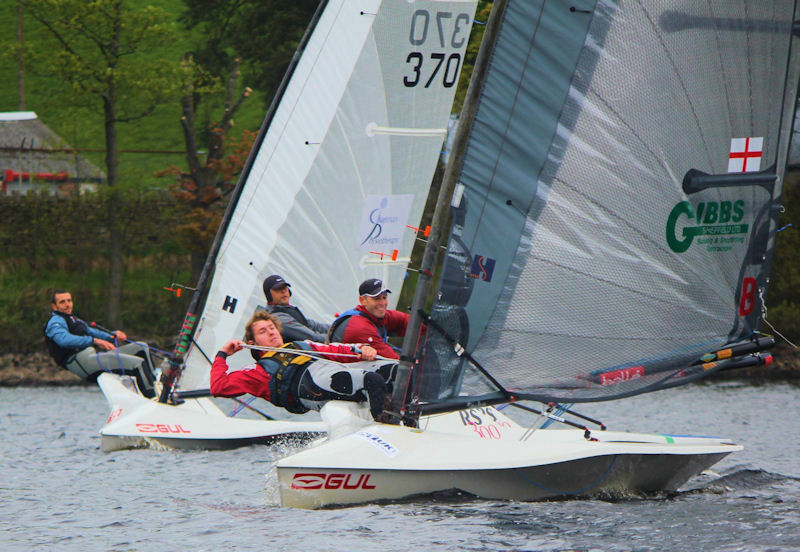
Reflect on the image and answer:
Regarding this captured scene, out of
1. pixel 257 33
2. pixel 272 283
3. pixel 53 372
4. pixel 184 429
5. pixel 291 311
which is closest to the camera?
pixel 291 311

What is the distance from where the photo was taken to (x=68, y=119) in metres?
25.1

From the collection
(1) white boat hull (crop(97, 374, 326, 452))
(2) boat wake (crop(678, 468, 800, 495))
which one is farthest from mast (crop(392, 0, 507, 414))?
(1) white boat hull (crop(97, 374, 326, 452))

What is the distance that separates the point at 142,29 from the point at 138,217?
14.4 feet

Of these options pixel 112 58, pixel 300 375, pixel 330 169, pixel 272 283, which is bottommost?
pixel 300 375

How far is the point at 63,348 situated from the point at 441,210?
6099 millimetres

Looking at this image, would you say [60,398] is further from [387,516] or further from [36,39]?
[36,39]

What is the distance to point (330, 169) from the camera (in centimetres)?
1170

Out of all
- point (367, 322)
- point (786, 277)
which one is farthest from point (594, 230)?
point (786, 277)

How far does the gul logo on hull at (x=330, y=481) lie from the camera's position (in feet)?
22.5

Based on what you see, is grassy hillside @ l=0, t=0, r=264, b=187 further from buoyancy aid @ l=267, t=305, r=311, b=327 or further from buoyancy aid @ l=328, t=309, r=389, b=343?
buoyancy aid @ l=328, t=309, r=389, b=343

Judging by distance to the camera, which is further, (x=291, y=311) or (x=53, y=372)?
(x=53, y=372)

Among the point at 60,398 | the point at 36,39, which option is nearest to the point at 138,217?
the point at 60,398

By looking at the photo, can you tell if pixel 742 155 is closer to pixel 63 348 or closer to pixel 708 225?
pixel 708 225

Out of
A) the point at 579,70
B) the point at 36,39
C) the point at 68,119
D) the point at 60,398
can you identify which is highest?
the point at 36,39
